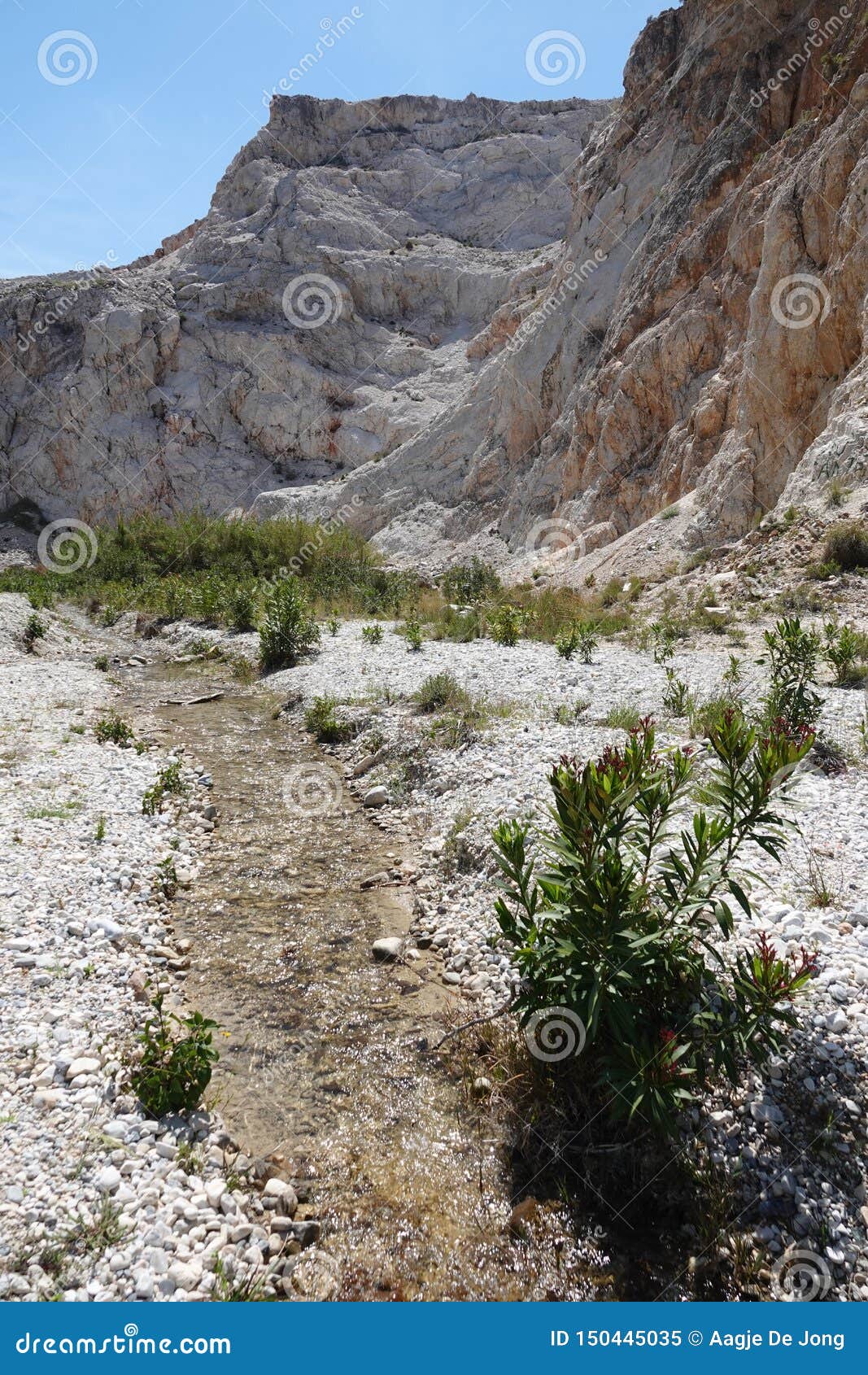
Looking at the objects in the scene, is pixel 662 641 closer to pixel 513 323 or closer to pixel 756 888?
pixel 756 888

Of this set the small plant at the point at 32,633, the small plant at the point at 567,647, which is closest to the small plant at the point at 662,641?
the small plant at the point at 567,647

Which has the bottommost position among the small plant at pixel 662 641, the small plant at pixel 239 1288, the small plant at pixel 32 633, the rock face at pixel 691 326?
the small plant at pixel 239 1288

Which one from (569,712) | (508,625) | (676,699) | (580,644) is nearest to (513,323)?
(508,625)

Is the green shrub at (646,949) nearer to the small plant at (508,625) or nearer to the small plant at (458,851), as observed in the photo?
the small plant at (458,851)

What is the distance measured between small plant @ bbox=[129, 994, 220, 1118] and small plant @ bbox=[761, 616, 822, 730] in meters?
6.39

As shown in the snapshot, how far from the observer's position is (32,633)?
69.0 ft

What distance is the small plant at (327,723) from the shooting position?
458 inches

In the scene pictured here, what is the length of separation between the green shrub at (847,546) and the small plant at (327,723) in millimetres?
10432

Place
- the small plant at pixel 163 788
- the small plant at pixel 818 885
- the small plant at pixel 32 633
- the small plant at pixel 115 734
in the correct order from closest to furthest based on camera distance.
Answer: the small plant at pixel 818 885
the small plant at pixel 163 788
the small plant at pixel 115 734
the small plant at pixel 32 633

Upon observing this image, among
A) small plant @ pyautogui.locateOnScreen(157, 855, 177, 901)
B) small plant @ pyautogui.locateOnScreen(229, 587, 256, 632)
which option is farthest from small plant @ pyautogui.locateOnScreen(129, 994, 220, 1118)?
small plant @ pyautogui.locateOnScreen(229, 587, 256, 632)

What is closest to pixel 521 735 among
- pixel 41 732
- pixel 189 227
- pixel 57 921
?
pixel 57 921

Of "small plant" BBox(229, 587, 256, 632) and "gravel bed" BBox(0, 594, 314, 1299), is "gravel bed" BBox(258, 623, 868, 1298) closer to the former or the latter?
"gravel bed" BBox(0, 594, 314, 1299)

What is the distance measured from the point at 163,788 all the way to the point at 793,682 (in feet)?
26.9

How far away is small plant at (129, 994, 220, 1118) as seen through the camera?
4.09 metres
